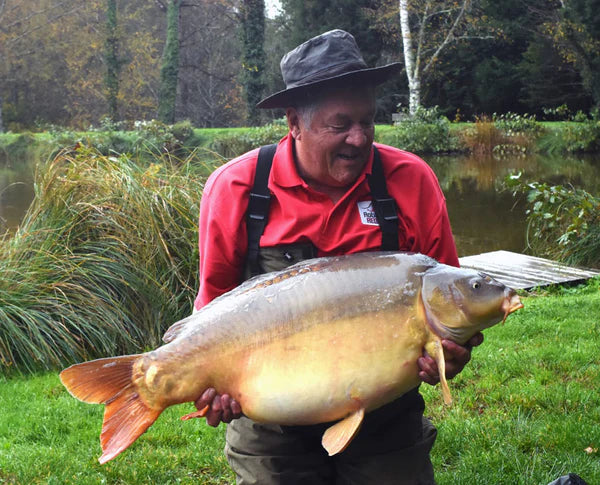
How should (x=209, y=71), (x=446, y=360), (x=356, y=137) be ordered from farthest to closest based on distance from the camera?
(x=209, y=71), (x=356, y=137), (x=446, y=360)

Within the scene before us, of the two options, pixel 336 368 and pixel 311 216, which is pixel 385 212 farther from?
pixel 336 368

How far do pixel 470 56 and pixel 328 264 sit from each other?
108ft

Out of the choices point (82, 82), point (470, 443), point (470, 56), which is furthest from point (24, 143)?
point (470, 443)

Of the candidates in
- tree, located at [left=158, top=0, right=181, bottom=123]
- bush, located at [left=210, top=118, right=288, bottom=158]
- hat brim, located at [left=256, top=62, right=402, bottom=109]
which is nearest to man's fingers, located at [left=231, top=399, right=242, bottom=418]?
hat brim, located at [left=256, top=62, right=402, bottom=109]

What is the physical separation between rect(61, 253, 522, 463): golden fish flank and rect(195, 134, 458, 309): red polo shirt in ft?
1.10

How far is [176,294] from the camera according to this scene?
21.6ft

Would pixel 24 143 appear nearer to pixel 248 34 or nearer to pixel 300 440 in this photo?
pixel 248 34

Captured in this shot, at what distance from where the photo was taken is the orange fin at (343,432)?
2.24 metres

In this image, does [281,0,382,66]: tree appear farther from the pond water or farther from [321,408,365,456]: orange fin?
[321,408,365,456]: orange fin

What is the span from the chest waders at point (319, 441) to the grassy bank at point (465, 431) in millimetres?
928

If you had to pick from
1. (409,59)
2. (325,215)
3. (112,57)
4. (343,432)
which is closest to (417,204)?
(325,215)

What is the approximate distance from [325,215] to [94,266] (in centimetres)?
405

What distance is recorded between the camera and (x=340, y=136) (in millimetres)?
2646

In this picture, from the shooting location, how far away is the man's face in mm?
2652
